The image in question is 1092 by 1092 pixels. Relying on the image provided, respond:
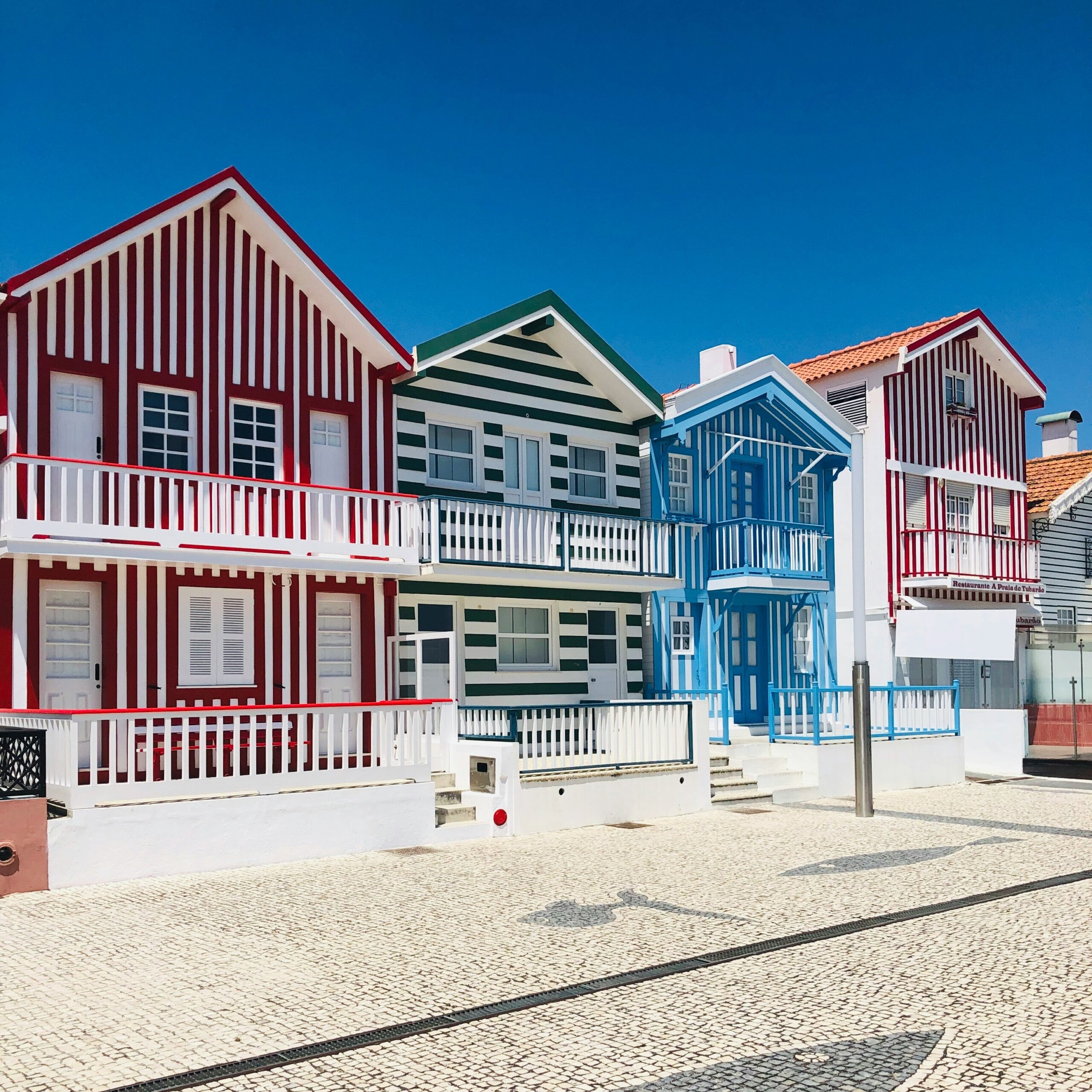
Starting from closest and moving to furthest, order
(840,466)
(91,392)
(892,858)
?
(892,858) → (91,392) → (840,466)

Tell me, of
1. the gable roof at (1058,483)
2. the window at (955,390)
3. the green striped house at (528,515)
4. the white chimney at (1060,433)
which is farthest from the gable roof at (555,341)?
the white chimney at (1060,433)

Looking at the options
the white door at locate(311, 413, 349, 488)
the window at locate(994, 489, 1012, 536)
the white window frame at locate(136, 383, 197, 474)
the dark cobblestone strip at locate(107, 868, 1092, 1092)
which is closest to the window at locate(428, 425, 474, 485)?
the white door at locate(311, 413, 349, 488)

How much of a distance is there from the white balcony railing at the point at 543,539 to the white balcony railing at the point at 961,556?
7930 millimetres

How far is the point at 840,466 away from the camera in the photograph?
24.2 metres

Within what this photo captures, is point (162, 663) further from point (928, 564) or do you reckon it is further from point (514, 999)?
point (928, 564)

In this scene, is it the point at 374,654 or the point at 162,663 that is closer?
the point at 162,663

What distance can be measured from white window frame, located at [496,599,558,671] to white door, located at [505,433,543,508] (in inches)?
65.0

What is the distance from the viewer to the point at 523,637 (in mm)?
20609

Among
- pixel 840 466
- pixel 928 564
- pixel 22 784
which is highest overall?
pixel 840 466

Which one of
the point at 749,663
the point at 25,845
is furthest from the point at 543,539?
Answer: the point at 25,845

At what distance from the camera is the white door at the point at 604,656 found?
842 inches

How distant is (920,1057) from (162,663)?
39.6ft

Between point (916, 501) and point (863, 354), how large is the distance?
3.46m

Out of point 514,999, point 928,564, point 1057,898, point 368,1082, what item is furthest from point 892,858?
point 928,564
